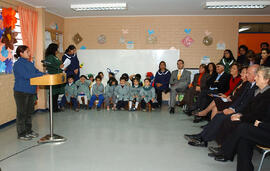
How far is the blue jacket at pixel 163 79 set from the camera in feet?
20.0

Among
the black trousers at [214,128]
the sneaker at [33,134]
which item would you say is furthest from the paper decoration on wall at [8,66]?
the black trousers at [214,128]

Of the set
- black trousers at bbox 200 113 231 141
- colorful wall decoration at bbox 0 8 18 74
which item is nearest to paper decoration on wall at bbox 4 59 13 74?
colorful wall decoration at bbox 0 8 18 74

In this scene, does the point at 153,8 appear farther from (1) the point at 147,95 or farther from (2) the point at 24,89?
(2) the point at 24,89

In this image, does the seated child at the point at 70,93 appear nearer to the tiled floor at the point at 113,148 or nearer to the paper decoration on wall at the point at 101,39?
the tiled floor at the point at 113,148

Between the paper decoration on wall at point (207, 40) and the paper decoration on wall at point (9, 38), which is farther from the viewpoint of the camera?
the paper decoration on wall at point (207, 40)

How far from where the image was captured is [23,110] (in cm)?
355

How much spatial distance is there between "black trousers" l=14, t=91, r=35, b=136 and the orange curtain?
6.03ft

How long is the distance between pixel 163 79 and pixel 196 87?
1.10 m

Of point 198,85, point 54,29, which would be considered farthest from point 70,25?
point 198,85

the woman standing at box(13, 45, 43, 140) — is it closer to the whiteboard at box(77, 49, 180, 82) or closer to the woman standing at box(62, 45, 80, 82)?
the woman standing at box(62, 45, 80, 82)

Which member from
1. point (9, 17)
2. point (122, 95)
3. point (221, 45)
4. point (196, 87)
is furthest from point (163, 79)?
point (9, 17)

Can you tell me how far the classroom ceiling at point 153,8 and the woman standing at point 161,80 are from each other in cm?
146

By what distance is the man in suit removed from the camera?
5.79 meters

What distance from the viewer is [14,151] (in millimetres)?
3180
